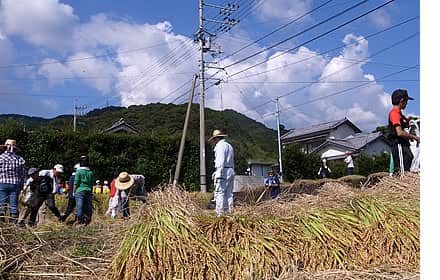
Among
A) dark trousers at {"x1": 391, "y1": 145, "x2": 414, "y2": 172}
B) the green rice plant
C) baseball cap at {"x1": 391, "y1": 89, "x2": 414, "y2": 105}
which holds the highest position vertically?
baseball cap at {"x1": 391, "y1": 89, "x2": 414, "y2": 105}

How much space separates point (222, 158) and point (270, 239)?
2845mm

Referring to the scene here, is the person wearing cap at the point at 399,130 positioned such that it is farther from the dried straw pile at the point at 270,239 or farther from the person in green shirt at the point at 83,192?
the person in green shirt at the point at 83,192

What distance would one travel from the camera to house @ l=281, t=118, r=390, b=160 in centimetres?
5362

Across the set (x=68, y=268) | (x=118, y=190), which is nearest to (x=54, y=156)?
(x=118, y=190)

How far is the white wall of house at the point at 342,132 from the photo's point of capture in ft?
204

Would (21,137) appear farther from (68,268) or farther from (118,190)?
(68,268)

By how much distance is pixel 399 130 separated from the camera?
5789 mm

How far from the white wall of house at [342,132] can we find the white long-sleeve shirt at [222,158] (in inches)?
2222

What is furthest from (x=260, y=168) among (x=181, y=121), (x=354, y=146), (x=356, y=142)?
(x=356, y=142)

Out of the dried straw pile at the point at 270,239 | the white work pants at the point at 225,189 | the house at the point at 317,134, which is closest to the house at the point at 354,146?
the house at the point at 317,134

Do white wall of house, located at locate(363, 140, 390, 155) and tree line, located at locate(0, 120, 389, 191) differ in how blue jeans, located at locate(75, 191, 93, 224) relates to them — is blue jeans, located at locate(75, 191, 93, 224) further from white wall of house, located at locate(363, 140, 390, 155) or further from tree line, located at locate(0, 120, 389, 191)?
white wall of house, located at locate(363, 140, 390, 155)

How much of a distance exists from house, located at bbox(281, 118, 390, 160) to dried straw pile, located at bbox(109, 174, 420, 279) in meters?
47.7

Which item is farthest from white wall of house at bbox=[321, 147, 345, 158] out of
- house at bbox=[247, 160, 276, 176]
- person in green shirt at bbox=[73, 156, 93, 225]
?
person in green shirt at bbox=[73, 156, 93, 225]
